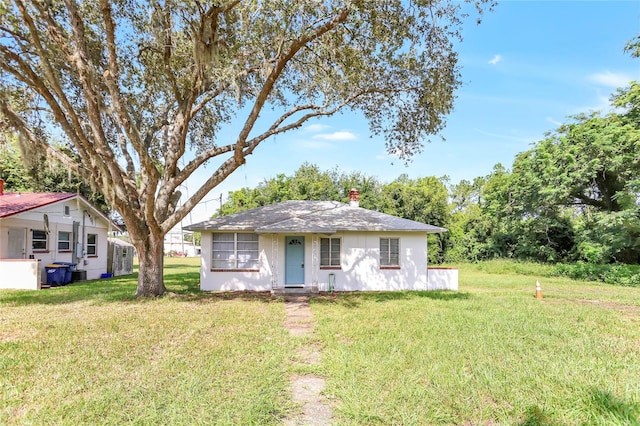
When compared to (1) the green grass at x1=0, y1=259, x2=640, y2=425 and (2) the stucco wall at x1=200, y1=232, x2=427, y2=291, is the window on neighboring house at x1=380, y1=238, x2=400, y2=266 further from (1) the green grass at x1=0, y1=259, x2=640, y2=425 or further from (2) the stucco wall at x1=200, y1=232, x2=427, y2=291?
(1) the green grass at x1=0, y1=259, x2=640, y2=425

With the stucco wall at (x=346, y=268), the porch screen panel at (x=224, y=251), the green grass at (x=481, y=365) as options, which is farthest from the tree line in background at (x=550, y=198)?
the green grass at (x=481, y=365)

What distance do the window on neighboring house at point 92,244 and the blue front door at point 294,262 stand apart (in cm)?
1151

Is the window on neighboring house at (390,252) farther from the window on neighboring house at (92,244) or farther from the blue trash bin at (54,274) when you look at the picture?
the window on neighboring house at (92,244)

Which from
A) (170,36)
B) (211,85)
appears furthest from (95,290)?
(170,36)

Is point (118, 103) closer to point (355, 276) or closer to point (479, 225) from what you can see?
point (355, 276)

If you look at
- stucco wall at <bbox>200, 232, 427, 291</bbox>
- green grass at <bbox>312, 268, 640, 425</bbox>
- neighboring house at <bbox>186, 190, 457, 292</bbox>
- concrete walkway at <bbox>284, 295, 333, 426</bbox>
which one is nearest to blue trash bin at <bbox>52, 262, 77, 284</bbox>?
neighboring house at <bbox>186, 190, 457, 292</bbox>

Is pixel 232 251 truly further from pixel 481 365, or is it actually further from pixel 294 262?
pixel 481 365

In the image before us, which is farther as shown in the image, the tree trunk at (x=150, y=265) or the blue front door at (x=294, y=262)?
the blue front door at (x=294, y=262)

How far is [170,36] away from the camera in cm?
917

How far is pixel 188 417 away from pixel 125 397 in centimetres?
94

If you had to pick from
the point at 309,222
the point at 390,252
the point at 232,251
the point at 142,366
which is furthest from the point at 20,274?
the point at 390,252

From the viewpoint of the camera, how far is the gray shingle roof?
12.8 m

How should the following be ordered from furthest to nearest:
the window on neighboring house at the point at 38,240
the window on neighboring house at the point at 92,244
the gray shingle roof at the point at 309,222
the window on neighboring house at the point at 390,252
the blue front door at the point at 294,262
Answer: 1. the window on neighboring house at the point at 92,244
2. the window on neighboring house at the point at 38,240
3. the window on neighboring house at the point at 390,252
4. the blue front door at the point at 294,262
5. the gray shingle roof at the point at 309,222

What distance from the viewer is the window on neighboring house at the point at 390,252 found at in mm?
14094
